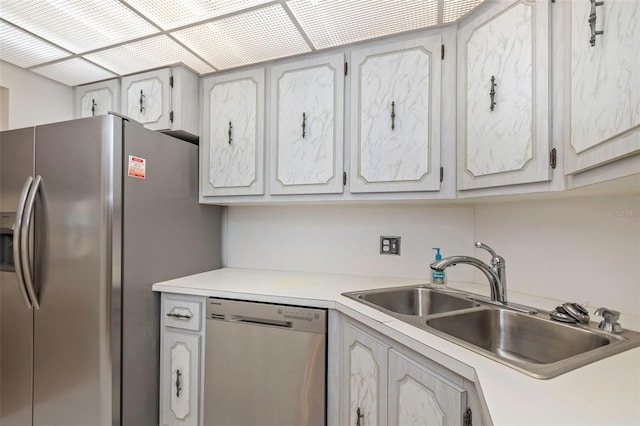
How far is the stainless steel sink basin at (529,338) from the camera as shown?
77cm

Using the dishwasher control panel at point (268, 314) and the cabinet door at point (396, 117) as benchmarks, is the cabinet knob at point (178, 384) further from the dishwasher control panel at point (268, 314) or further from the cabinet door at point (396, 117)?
the cabinet door at point (396, 117)

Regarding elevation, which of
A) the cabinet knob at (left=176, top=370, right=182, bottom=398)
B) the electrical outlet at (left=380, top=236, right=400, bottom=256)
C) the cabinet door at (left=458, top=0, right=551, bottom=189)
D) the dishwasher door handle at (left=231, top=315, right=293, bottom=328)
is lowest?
the cabinet knob at (left=176, top=370, right=182, bottom=398)

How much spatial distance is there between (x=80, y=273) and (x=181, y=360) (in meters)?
0.65

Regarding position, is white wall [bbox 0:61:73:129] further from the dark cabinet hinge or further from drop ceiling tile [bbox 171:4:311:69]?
the dark cabinet hinge

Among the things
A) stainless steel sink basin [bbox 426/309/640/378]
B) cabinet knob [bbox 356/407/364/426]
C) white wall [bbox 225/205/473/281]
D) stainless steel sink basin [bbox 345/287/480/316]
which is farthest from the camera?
white wall [bbox 225/205/473/281]

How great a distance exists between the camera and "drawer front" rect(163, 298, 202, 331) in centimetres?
154

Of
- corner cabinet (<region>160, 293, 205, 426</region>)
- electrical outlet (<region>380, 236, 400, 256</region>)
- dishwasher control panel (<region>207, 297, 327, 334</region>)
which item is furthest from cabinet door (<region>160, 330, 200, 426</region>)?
electrical outlet (<region>380, 236, 400, 256</region>)

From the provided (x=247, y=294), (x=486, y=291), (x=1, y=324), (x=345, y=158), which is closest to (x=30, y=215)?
(x=1, y=324)

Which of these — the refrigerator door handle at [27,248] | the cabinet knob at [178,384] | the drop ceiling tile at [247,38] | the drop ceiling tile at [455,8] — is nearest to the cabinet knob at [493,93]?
the drop ceiling tile at [455,8]

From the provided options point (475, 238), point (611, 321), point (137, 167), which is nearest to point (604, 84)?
point (611, 321)

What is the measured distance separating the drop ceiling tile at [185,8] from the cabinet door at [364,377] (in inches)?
58.3

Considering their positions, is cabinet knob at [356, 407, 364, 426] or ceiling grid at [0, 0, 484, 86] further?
ceiling grid at [0, 0, 484, 86]

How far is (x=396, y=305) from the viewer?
1.48 m

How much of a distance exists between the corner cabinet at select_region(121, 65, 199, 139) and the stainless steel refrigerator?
0.89 feet
